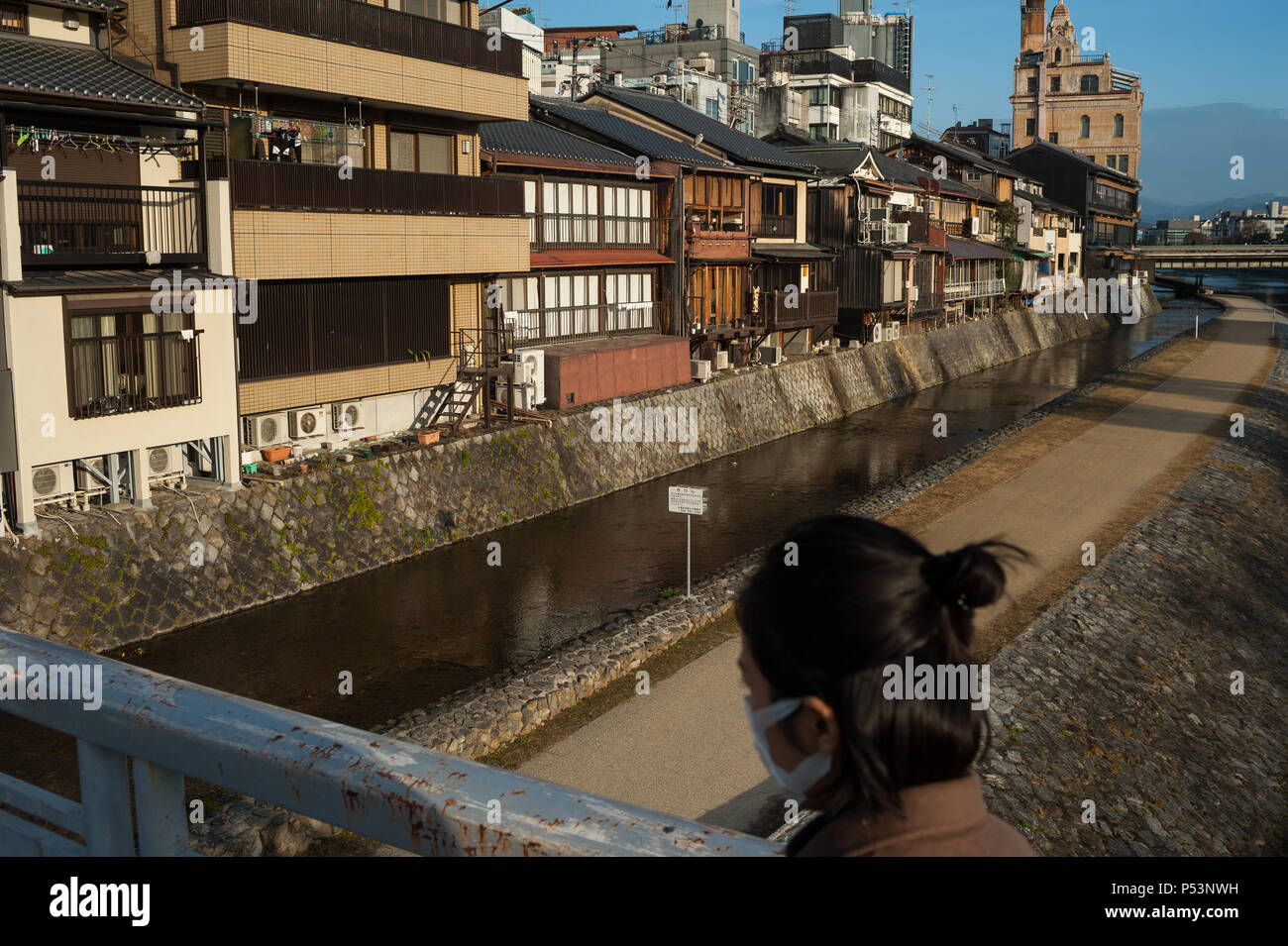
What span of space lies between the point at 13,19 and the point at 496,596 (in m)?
14.5

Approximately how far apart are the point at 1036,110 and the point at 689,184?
11584 cm

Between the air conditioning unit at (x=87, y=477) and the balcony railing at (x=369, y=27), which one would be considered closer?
the air conditioning unit at (x=87, y=477)

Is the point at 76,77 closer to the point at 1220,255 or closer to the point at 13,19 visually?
the point at 13,19

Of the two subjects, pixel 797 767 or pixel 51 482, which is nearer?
pixel 797 767

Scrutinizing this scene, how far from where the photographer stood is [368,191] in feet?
87.6

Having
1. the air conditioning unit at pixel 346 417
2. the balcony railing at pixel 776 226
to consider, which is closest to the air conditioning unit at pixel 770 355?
the balcony railing at pixel 776 226

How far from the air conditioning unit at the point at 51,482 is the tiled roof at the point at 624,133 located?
82.1 feet

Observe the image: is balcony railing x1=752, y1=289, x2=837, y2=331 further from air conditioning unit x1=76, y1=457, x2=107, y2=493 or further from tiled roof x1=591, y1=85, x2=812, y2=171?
air conditioning unit x1=76, y1=457, x2=107, y2=493

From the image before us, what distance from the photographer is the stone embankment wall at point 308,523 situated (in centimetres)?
1888

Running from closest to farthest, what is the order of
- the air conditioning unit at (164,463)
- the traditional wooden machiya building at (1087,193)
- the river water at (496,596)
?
the river water at (496,596) < the air conditioning unit at (164,463) < the traditional wooden machiya building at (1087,193)

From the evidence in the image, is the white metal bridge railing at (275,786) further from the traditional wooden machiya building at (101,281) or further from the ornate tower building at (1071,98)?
the ornate tower building at (1071,98)

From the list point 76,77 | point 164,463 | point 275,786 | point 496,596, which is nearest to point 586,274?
point 496,596

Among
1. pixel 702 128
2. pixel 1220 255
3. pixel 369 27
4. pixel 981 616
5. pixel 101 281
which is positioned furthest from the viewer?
pixel 1220 255
